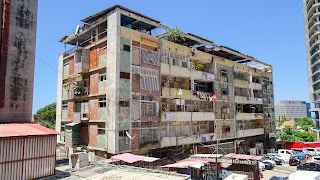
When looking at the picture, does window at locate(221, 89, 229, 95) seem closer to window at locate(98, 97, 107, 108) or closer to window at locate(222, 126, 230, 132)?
window at locate(222, 126, 230, 132)

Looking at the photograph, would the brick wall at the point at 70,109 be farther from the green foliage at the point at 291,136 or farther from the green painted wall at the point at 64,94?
the green foliage at the point at 291,136

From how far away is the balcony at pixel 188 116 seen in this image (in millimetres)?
23847

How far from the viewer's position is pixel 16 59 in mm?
15086

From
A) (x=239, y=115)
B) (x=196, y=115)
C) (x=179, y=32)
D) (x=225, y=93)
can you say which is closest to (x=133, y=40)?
(x=179, y=32)

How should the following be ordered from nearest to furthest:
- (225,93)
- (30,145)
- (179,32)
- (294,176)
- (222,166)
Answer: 1. (30,145)
2. (294,176)
3. (222,166)
4. (179,32)
5. (225,93)

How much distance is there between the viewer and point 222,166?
746 inches

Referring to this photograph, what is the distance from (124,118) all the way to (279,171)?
19.2 metres

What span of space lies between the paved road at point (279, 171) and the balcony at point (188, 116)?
27.5 feet

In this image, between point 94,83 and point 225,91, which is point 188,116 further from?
point 94,83

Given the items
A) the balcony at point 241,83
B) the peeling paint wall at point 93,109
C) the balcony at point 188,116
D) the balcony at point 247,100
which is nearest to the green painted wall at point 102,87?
the peeling paint wall at point 93,109

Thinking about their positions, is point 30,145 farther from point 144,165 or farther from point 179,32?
point 179,32

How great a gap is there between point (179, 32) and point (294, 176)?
17.3m

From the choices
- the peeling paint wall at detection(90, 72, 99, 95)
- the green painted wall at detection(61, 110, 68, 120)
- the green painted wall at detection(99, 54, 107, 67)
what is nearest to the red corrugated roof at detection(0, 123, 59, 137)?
the peeling paint wall at detection(90, 72, 99, 95)

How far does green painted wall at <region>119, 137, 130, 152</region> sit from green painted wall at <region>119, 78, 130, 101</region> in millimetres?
3407
